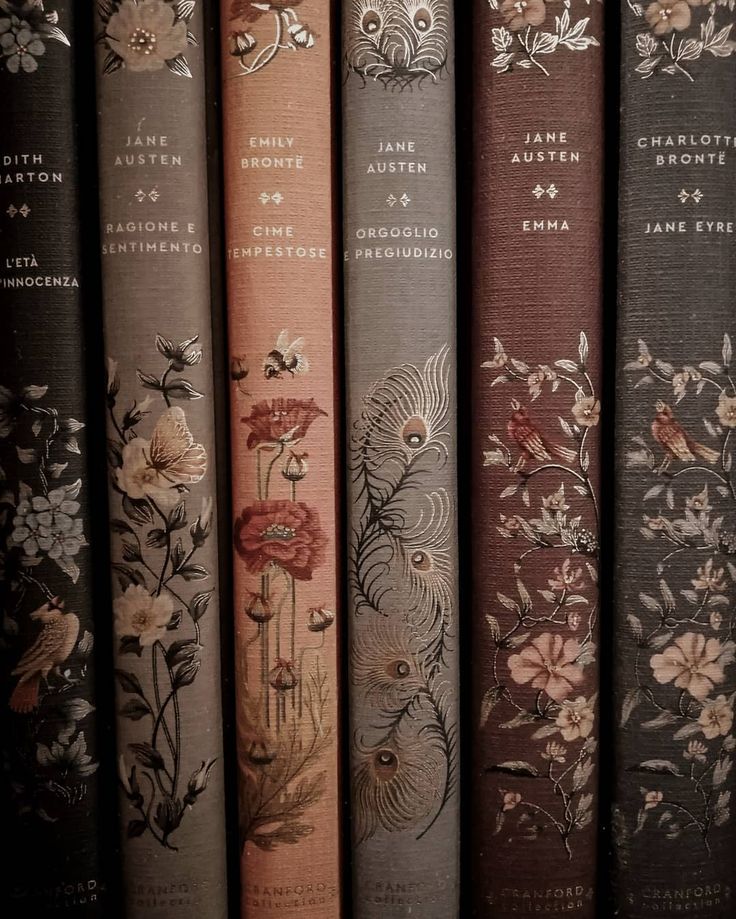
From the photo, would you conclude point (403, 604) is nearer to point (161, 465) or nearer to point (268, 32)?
point (161, 465)

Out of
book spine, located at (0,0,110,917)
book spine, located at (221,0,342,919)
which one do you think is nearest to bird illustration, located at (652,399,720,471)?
book spine, located at (221,0,342,919)

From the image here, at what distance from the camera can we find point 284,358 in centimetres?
37

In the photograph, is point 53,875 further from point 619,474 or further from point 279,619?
point 619,474

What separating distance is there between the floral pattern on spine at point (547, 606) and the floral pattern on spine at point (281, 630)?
0.27 ft

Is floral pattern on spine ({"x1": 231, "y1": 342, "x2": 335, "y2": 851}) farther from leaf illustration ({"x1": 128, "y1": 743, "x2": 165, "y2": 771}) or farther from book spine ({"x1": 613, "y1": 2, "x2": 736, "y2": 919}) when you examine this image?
book spine ({"x1": 613, "y1": 2, "x2": 736, "y2": 919})

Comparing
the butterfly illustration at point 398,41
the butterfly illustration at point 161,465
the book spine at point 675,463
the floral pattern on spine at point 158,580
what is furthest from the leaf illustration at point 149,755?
the butterfly illustration at point 398,41

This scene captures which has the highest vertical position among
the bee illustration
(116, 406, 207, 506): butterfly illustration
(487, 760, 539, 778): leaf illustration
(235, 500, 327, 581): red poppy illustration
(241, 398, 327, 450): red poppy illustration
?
the bee illustration

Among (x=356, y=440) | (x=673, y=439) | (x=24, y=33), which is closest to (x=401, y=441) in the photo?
(x=356, y=440)

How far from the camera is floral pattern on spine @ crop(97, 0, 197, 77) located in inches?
14.4

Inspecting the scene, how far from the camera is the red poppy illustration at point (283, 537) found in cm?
38

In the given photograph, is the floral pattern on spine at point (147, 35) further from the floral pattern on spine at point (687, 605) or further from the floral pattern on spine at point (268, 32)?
the floral pattern on spine at point (687, 605)

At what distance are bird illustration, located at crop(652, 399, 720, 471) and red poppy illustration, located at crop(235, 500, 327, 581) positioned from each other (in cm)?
16

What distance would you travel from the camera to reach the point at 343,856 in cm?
41

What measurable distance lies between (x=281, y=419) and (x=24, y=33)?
0.20m
